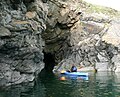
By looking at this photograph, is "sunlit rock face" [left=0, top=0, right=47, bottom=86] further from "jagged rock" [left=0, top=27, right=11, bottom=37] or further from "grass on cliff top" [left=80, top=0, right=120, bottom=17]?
"grass on cliff top" [left=80, top=0, right=120, bottom=17]

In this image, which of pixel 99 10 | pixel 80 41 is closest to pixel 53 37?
pixel 80 41

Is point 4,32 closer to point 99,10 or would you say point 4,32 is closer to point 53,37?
point 53,37

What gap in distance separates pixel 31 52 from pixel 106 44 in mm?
31857

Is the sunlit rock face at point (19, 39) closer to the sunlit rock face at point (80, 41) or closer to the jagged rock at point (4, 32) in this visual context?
the jagged rock at point (4, 32)

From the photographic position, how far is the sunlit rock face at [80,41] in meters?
59.1

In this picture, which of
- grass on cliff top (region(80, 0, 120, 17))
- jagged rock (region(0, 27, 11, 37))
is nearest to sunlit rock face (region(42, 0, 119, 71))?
grass on cliff top (region(80, 0, 120, 17))

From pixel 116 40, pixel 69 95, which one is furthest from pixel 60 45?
pixel 69 95

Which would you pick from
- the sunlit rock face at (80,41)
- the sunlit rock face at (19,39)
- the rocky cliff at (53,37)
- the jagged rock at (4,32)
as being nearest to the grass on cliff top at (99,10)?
the rocky cliff at (53,37)

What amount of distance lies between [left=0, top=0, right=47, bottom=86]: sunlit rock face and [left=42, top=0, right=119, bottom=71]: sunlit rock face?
49.5 feet

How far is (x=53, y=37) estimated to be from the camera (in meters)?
58.9

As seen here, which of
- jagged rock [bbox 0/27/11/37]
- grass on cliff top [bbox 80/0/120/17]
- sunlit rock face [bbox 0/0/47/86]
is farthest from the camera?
grass on cliff top [bbox 80/0/120/17]

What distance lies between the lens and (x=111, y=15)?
3189 inches

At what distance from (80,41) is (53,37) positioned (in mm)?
12196

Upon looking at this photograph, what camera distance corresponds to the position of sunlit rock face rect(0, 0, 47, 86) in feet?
117
